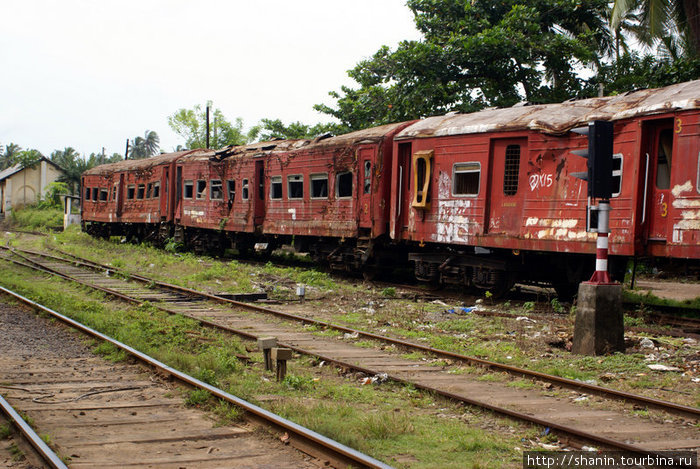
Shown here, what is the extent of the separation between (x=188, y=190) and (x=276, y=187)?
6.55 meters

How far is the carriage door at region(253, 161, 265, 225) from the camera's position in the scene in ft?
69.5

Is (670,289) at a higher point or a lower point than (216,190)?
lower

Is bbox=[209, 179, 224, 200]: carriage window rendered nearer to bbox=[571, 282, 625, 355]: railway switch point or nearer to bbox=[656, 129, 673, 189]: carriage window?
bbox=[656, 129, 673, 189]: carriage window

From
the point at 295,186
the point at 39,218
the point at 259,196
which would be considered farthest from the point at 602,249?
the point at 39,218

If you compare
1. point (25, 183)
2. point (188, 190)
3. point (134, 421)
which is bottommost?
point (134, 421)

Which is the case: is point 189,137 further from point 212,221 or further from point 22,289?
point 22,289

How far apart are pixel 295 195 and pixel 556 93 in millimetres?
9356

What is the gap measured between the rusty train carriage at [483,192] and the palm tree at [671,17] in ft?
31.4

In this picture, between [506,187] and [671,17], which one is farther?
[671,17]

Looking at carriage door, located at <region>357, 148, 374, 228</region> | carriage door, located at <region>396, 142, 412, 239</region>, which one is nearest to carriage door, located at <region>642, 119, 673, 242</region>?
carriage door, located at <region>396, 142, 412, 239</region>

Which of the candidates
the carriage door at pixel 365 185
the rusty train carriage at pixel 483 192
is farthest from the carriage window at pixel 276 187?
the carriage door at pixel 365 185

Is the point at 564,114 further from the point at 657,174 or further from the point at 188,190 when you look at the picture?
the point at 188,190

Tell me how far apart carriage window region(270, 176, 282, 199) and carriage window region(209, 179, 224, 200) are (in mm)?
3395

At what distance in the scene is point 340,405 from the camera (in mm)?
6145
